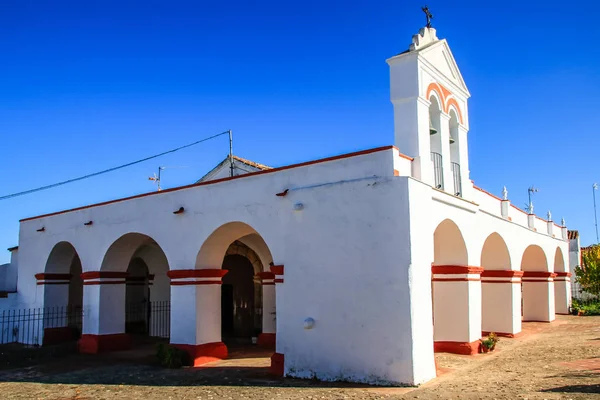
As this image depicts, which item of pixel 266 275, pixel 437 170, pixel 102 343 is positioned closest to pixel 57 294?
pixel 102 343

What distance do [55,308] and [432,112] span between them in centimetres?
1230

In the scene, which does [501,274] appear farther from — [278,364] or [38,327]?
[38,327]

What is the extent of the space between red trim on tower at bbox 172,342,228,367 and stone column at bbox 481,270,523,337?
7.29 m

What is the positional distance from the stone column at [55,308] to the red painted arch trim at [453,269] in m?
11.1

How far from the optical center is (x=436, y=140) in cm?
1150

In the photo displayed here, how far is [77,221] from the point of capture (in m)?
15.3

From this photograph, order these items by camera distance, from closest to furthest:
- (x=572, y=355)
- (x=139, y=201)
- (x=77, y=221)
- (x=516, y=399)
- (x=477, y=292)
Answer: (x=516, y=399) → (x=572, y=355) → (x=477, y=292) → (x=139, y=201) → (x=77, y=221)

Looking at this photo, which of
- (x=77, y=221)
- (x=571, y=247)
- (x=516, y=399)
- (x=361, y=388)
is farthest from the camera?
(x=571, y=247)

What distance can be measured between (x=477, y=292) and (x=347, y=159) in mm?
4673

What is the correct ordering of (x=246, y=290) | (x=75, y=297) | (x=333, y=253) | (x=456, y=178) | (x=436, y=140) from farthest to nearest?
(x=75, y=297) → (x=246, y=290) → (x=456, y=178) → (x=436, y=140) → (x=333, y=253)

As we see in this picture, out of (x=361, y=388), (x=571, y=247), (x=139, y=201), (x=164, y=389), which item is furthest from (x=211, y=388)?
(x=571, y=247)

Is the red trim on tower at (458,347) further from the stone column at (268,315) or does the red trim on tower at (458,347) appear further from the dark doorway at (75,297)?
the dark doorway at (75,297)

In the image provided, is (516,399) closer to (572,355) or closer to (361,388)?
(361,388)

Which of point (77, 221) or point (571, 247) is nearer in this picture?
point (77, 221)
